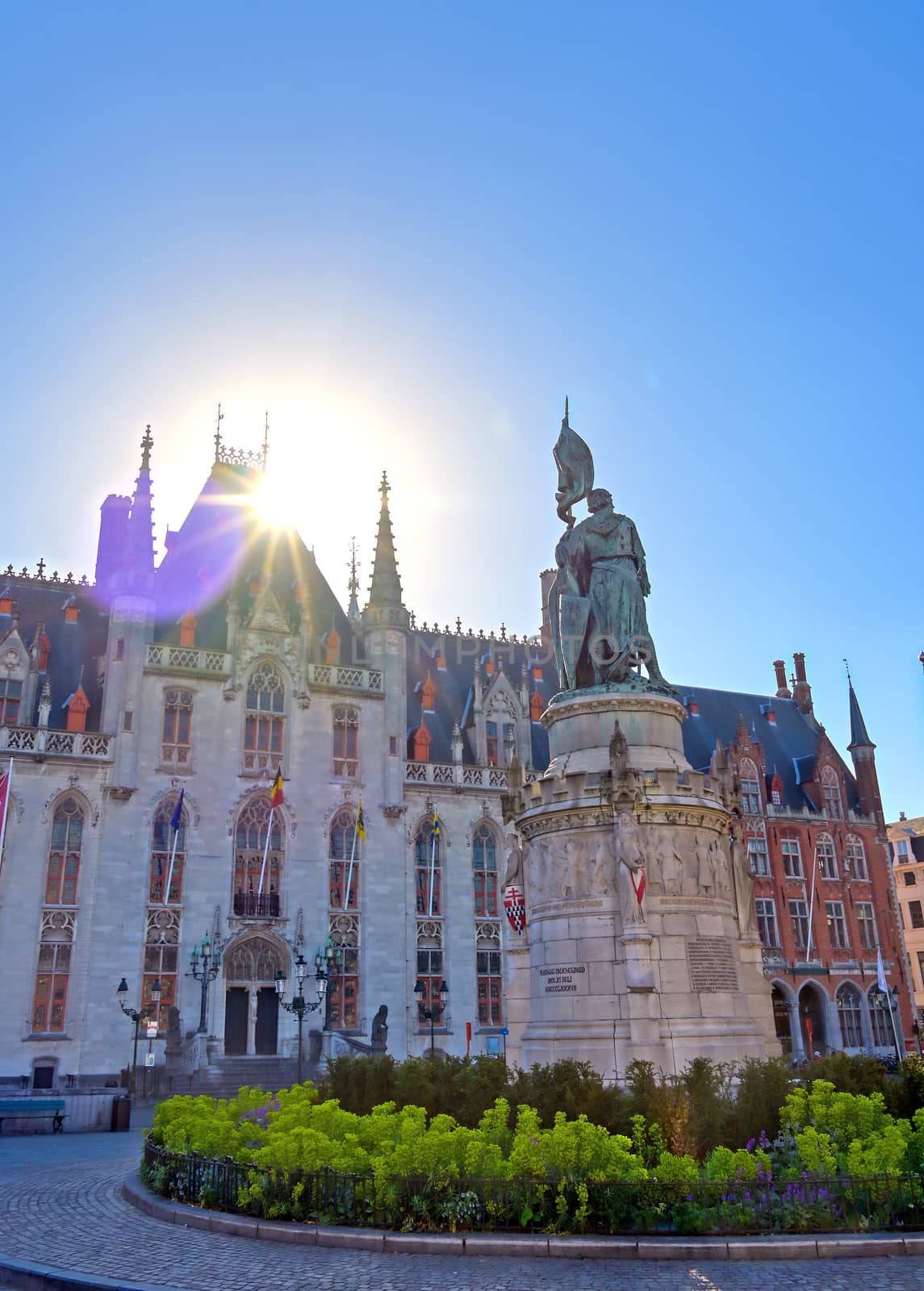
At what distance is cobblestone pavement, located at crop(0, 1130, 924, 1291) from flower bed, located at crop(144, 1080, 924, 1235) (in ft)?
1.88

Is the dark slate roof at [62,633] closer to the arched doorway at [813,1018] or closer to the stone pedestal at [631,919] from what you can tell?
the stone pedestal at [631,919]

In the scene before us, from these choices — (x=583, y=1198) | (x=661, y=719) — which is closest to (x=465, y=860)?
(x=661, y=719)

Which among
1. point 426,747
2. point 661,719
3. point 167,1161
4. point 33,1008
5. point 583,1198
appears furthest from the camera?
point 426,747

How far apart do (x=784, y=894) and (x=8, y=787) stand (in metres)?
36.4

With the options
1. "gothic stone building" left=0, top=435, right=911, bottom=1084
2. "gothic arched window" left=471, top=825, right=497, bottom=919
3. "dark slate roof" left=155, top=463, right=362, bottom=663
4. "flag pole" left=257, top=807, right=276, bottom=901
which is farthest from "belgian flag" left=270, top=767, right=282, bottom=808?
"gothic arched window" left=471, top=825, right=497, bottom=919

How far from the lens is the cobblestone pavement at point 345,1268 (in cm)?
873

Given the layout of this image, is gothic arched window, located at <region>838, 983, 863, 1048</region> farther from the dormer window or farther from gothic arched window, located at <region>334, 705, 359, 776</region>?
gothic arched window, located at <region>334, 705, 359, 776</region>

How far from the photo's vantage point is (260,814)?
42125 millimetres

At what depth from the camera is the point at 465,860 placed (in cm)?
4566

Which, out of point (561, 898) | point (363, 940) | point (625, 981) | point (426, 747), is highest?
point (426, 747)

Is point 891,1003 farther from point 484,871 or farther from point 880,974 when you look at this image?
point 484,871

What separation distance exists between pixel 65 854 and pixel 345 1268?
105 feet

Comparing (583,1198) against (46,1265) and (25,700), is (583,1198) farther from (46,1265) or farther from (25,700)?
(25,700)

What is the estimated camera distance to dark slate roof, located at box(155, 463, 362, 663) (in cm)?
4522
